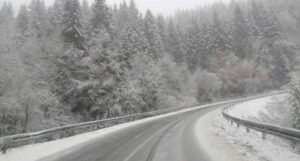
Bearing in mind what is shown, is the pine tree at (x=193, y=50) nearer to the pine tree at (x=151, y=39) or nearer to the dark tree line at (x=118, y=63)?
→ the dark tree line at (x=118, y=63)

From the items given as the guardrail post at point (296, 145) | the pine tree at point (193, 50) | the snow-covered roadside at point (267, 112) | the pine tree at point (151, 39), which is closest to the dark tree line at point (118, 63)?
the pine tree at point (193, 50)

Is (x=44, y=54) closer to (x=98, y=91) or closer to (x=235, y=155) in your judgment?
(x=98, y=91)

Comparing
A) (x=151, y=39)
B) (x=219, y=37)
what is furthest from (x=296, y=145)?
(x=219, y=37)

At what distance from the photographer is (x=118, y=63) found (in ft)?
117

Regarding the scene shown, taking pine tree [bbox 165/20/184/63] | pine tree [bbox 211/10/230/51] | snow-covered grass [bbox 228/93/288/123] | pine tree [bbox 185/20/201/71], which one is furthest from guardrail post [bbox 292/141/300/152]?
pine tree [bbox 211/10/230/51]

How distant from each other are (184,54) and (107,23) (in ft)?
121

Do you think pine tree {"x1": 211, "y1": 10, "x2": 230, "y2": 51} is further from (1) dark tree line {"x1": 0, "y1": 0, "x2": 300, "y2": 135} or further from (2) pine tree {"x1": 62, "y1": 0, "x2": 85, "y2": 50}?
(2) pine tree {"x1": 62, "y1": 0, "x2": 85, "y2": 50}

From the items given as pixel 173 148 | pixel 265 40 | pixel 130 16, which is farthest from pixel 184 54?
pixel 173 148

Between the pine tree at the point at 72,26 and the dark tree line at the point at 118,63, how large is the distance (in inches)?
5.9

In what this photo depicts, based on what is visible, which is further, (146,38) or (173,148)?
(146,38)

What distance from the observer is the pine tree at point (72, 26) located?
36.5 metres

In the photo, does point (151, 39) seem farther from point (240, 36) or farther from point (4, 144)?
point (4, 144)

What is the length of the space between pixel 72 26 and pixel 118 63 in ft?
30.4

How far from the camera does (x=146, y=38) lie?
58625 millimetres
